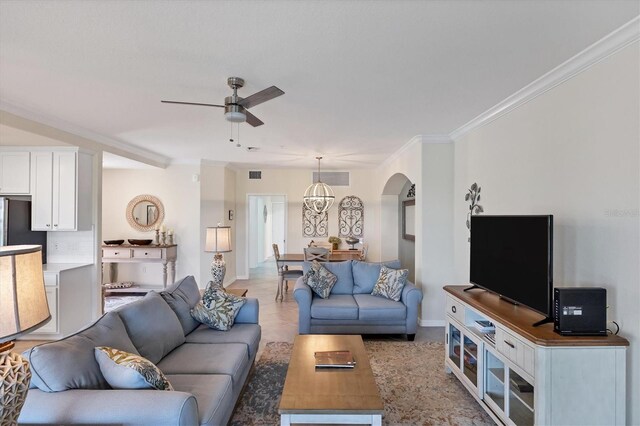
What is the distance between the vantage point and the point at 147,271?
259 inches

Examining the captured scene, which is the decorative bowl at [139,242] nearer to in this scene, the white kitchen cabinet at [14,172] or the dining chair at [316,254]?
the white kitchen cabinet at [14,172]

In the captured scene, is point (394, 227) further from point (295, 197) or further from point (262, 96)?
point (262, 96)

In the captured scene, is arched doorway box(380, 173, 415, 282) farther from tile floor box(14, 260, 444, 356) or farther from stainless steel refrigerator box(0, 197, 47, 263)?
stainless steel refrigerator box(0, 197, 47, 263)

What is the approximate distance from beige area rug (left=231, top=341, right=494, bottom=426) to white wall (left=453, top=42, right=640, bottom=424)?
113 cm

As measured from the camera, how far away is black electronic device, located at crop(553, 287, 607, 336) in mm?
1939

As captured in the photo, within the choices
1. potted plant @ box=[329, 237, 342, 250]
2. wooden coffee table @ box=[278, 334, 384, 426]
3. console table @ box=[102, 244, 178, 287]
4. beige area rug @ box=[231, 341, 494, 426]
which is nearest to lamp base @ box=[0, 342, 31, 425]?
wooden coffee table @ box=[278, 334, 384, 426]

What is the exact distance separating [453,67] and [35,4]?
252 centimetres

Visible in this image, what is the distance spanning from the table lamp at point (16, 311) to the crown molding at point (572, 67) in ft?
10.1

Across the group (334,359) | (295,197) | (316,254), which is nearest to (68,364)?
(334,359)

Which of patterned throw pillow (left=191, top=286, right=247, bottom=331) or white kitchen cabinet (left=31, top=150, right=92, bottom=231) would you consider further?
white kitchen cabinet (left=31, top=150, right=92, bottom=231)

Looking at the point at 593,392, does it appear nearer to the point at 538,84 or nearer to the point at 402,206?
the point at 538,84

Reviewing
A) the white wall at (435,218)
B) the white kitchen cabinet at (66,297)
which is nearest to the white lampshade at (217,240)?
the white kitchen cabinet at (66,297)

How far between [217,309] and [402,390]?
177 cm

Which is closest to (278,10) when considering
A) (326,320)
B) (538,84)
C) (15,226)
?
(538,84)
